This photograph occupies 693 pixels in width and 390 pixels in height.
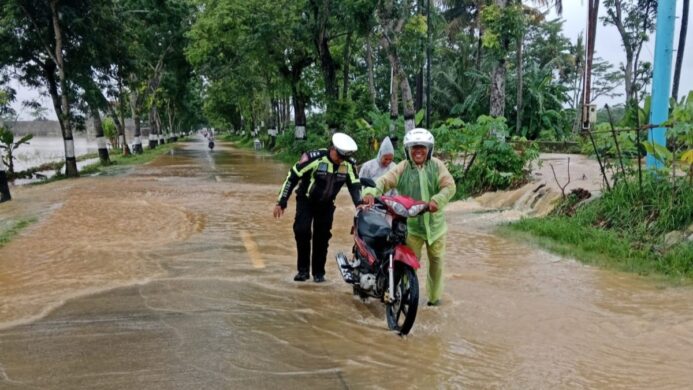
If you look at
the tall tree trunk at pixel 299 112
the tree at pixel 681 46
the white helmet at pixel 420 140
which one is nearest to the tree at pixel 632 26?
the tree at pixel 681 46

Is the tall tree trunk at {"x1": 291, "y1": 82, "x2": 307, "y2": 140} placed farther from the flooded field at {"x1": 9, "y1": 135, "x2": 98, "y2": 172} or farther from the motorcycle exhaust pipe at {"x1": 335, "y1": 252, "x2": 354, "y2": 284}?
the motorcycle exhaust pipe at {"x1": 335, "y1": 252, "x2": 354, "y2": 284}

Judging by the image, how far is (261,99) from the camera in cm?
4947

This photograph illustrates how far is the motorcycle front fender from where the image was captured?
4.85m

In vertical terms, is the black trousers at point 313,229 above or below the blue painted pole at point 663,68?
below

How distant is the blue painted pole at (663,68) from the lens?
9.16 m

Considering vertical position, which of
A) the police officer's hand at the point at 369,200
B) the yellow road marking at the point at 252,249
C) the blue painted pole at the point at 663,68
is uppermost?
the blue painted pole at the point at 663,68

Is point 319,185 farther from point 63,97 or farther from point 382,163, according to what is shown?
point 63,97

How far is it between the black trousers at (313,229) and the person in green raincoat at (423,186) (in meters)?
1.09

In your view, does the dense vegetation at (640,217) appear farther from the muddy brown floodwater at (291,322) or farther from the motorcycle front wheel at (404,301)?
the motorcycle front wheel at (404,301)

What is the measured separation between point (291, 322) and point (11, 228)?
691cm

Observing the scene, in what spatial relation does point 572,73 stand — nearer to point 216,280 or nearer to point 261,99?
point 261,99

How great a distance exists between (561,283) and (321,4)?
1777 cm

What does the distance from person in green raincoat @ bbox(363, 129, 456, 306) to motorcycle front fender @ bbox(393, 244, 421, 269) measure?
447 mm

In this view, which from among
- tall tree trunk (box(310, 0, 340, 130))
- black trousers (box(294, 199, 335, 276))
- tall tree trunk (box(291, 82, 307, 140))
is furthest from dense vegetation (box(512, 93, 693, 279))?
tall tree trunk (box(291, 82, 307, 140))
